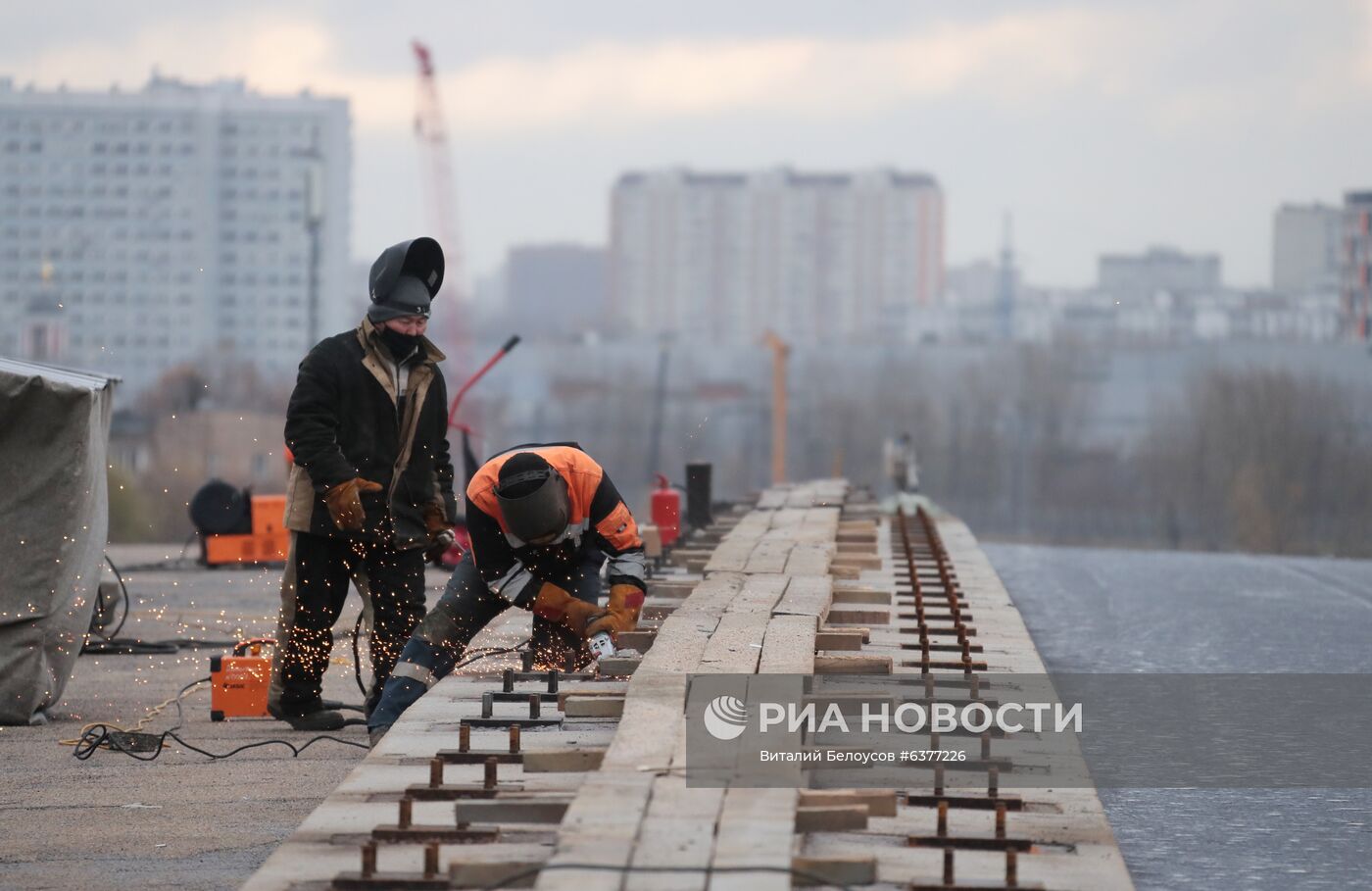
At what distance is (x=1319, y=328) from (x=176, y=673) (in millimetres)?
97617

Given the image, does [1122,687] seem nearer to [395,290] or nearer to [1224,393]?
[395,290]

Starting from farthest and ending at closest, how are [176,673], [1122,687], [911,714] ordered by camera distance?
1. [176,673]
2. [1122,687]
3. [911,714]

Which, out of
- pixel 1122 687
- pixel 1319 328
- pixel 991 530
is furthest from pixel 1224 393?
pixel 1122 687

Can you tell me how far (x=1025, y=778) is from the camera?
4.74 metres

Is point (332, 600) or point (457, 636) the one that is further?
point (332, 600)

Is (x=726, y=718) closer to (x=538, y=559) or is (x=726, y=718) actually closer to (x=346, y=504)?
(x=538, y=559)

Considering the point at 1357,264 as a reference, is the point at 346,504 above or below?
below

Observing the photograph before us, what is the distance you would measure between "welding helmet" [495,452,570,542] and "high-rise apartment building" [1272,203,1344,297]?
3884 inches

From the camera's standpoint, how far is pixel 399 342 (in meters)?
6.57

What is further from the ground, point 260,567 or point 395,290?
point 395,290

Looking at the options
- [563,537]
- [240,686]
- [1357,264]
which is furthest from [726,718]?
[1357,264]

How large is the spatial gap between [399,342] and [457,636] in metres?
1.08

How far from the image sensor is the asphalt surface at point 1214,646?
4.72 meters

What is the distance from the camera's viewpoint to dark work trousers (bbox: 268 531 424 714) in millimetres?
6559
